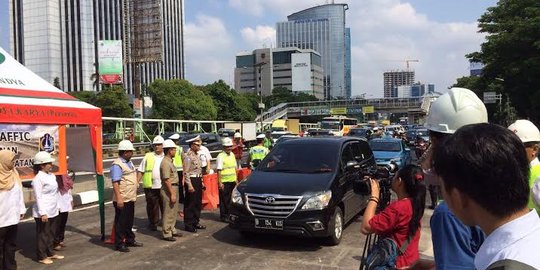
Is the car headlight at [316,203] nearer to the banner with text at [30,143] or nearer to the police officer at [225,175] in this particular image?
Answer: the police officer at [225,175]

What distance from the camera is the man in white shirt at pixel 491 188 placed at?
1244mm

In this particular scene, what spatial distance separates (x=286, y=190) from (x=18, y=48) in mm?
108052

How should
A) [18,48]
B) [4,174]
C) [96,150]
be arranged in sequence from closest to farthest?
[4,174] < [96,150] < [18,48]

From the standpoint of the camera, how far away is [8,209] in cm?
614

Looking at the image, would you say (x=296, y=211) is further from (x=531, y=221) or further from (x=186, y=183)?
(x=531, y=221)

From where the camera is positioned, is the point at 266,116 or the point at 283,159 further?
the point at 266,116

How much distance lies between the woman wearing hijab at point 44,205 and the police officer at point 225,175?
11.1 ft

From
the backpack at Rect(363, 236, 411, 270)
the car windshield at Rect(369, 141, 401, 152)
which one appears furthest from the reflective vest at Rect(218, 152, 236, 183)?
the car windshield at Rect(369, 141, 401, 152)

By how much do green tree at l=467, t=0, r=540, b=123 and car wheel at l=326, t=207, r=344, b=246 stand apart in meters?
27.6

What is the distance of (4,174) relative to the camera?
20.1ft

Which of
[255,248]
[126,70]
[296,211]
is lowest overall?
[255,248]

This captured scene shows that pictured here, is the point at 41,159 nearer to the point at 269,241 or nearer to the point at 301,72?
the point at 269,241

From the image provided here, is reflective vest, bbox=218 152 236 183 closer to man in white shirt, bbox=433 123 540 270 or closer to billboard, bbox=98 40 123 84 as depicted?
man in white shirt, bbox=433 123 540 270

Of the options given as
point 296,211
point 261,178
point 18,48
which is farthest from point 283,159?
point 18,48
